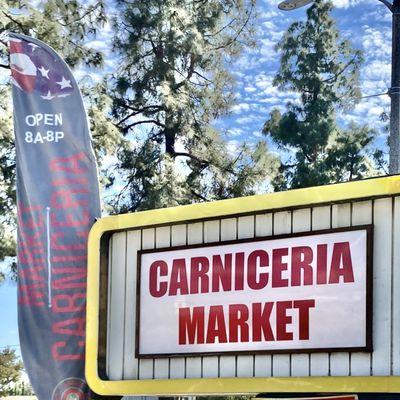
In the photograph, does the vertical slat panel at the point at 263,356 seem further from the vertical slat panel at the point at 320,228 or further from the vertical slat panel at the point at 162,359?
Result: the vertical slat panel at the point at 162,359

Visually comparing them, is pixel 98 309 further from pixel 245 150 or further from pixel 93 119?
pixel 245 150

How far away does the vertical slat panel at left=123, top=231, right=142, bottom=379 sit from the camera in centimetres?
734

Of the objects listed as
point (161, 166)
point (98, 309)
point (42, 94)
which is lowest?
point (98, 309)

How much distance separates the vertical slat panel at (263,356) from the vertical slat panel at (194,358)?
55 centimetres

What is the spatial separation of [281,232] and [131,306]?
5.16ft

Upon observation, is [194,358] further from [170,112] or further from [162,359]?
[170,112]

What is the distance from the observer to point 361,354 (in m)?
6.10

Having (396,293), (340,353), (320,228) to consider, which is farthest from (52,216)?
(396,293)

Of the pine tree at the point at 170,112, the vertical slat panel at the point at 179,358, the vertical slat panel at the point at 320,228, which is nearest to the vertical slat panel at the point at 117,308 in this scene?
the vertical slat panel at the point at 179,358

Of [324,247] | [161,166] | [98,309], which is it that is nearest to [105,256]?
[98,309]

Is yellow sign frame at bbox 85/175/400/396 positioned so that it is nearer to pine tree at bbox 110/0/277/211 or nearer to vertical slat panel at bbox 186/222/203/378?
vertical slat panel at bbox 186/222/203/378

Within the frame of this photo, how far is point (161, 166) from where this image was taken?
25.3 metres

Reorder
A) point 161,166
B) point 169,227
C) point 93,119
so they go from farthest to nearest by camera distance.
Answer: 1. point 161,166
2. point 93,119
3. point 169,227

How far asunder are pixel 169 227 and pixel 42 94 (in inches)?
99.7
